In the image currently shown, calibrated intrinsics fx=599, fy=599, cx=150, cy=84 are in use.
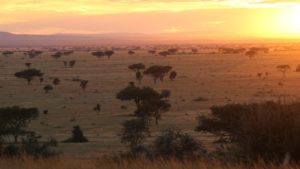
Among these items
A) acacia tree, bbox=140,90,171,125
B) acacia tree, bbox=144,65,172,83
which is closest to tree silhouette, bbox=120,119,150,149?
acacia tree, bbox=140,90,171,125

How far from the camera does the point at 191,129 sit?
4144cm

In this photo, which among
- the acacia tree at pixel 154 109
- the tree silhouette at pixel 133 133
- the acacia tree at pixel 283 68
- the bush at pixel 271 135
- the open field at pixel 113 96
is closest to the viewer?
the bush at pixel 271 135

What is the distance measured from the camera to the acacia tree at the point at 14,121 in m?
37.9

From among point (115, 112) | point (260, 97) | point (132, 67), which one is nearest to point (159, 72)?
point (132, 67)

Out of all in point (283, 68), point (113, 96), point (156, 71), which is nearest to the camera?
point (113, 96)

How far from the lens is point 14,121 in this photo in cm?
3988

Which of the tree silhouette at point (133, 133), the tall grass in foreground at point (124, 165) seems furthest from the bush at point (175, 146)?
the tree silhouette at point (133, 133)

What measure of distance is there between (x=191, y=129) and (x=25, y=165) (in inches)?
1217

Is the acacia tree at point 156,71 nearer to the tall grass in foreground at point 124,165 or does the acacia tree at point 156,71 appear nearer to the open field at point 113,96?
the open field at point 113,96

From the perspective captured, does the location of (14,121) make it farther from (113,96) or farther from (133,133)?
(113,96)

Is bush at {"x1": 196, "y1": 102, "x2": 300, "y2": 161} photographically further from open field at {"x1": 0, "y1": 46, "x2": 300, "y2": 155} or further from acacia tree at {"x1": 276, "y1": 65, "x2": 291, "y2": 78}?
acacia tree at {"x1": 276, "y1": 65, "x2": 291, "y2": 78}

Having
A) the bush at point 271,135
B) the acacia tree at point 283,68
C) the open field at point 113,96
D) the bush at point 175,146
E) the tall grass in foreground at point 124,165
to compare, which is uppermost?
the bush at point 271,135

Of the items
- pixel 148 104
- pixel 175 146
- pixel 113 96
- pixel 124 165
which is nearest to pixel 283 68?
pixel 113 96

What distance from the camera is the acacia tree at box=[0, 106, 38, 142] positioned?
124ft
